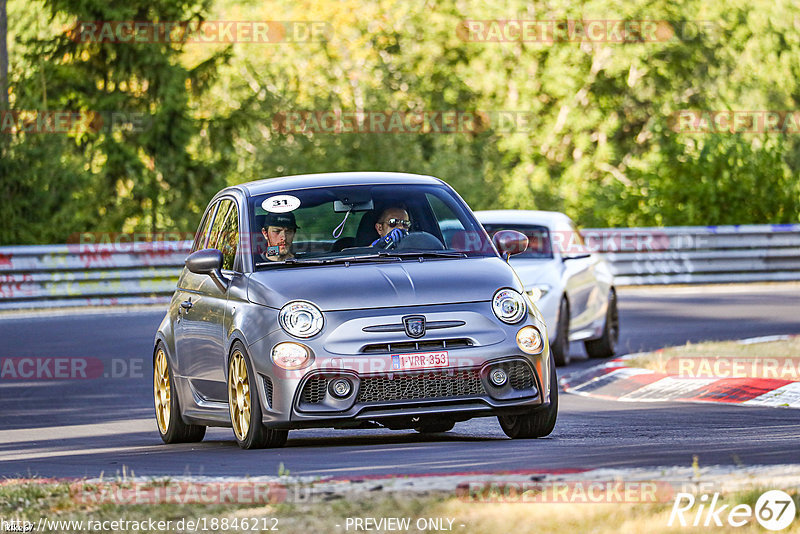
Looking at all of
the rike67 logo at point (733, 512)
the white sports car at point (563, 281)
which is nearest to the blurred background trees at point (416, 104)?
the white sports car at point (563, 281)

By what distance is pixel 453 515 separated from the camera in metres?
6.35

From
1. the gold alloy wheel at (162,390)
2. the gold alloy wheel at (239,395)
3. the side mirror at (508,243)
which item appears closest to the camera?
the gold alloy wheel at (239,395)

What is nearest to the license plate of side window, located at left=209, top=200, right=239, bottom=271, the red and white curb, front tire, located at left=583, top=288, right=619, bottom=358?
side window, located at left=209, top=200, right=239, bottom=271

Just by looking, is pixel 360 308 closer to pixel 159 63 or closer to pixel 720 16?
pixel 159 63

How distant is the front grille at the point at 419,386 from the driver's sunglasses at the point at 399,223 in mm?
1404

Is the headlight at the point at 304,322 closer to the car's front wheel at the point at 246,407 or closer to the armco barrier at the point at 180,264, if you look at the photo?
the car's front wheel at the point at 246,407

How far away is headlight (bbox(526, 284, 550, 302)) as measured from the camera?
56.1ft

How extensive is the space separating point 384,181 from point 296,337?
5.83ft

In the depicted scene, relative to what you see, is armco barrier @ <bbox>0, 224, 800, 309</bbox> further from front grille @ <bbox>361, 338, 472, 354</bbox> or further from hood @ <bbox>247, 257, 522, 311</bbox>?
front grille @ <bbox>361, 338, 472, 354</bbox>

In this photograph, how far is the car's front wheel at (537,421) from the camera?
33.3 ft

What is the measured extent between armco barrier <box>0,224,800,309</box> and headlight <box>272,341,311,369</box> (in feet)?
58.4

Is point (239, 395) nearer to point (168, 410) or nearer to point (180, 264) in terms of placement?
point (168, 410)

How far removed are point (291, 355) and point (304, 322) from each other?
20 centimetres

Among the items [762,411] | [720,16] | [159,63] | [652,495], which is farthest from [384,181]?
[720,16]
